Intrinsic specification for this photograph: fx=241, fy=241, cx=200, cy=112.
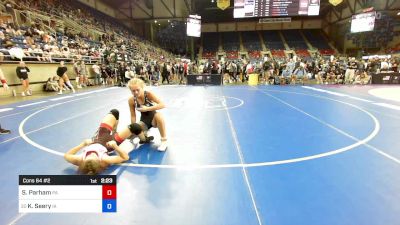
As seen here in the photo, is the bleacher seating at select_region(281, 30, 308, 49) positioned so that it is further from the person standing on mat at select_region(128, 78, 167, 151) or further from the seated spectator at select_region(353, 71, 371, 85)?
the person standing on mat at select_region(128, 78, 167, 151)

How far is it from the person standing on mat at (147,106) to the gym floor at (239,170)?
1.02ft

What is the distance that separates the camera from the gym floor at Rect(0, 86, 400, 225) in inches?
87.4

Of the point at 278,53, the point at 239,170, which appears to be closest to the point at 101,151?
the point at 239,170

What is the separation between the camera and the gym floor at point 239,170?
2219 millimetres

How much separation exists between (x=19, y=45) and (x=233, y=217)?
549 inches

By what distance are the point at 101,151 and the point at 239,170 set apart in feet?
5.84

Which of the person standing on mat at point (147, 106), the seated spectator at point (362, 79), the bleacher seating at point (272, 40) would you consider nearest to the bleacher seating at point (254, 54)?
the bleacher seating at point (272, 40)

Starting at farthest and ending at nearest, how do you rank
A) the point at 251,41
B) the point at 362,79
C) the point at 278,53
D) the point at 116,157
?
the point at 251,41
the point at 278,53
the point at 362,79
the point at 116,157

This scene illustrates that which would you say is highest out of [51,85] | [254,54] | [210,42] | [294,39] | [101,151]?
[294,39]

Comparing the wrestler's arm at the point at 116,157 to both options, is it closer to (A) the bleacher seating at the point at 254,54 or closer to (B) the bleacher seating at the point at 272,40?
(A) the bleacher seating at the point at 254,54

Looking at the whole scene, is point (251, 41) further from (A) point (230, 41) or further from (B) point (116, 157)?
(B) point (116, 157)

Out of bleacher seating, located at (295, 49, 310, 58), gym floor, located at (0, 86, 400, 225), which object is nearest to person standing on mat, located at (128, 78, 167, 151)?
gym floor, located at (0, 86, 400, 225)

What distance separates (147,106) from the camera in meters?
→ 3.98

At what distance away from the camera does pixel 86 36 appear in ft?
66.9
